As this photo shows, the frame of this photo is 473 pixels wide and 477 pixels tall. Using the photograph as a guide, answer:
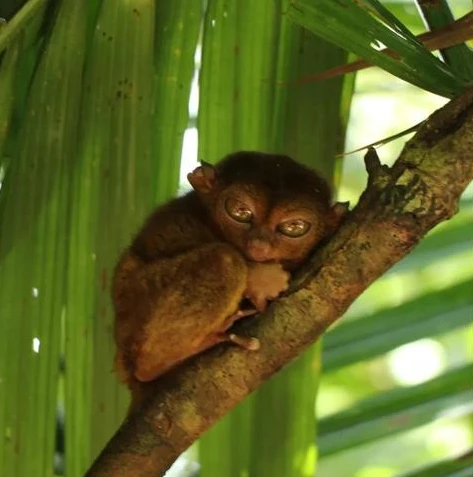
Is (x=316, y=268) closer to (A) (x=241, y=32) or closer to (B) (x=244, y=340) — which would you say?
(B) (x=244, y=340)

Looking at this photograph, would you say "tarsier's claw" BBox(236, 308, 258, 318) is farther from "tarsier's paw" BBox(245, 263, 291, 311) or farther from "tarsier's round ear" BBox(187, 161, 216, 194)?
"tarsier's round ear" BBox(187, 161, 216, 194)

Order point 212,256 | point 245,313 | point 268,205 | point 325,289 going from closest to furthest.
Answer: point 325,289
point 245,313
point 212,256
point 268,205

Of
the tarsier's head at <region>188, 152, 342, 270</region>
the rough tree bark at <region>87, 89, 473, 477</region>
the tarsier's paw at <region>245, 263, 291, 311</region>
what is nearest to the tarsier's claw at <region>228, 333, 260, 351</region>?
the rough tree bark at <region>87, 89, 473, 477</region>

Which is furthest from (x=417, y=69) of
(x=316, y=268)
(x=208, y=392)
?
(x=208, y=392)

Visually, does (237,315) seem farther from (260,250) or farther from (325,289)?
(325,289)

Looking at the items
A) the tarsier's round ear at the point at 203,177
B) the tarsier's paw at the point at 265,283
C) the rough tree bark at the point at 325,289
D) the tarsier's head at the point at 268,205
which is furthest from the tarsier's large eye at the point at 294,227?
the rough tree bark at the point at 325,289

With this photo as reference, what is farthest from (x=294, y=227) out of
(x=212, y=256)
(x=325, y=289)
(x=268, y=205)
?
(x=325, y=289)

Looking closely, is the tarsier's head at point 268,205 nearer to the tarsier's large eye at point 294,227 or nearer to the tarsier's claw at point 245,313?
the tarsier's large eye at point 294,227
